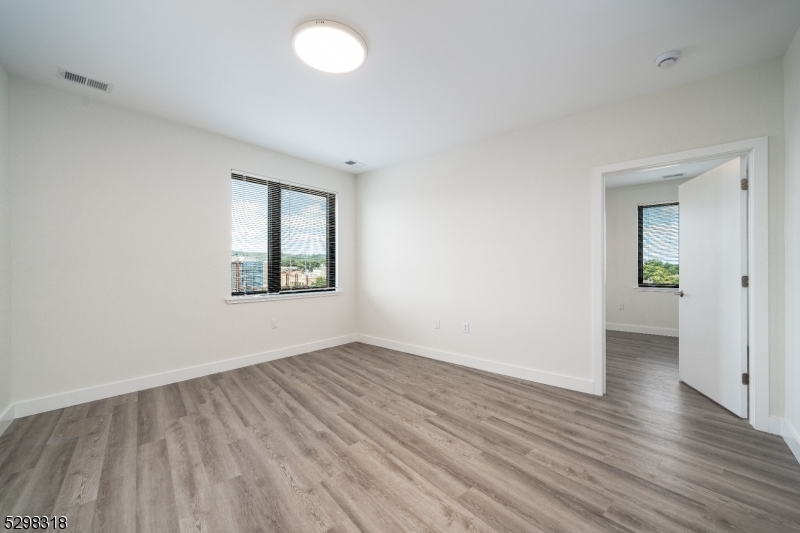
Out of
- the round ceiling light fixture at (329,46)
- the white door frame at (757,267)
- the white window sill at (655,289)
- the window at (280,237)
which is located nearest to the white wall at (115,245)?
the window at (280,237)

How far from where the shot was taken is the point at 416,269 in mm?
4520

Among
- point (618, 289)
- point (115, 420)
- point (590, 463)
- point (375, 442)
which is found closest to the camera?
point (590, 463)

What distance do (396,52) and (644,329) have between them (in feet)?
20.6

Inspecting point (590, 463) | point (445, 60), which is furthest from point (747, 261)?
point (445, 60)

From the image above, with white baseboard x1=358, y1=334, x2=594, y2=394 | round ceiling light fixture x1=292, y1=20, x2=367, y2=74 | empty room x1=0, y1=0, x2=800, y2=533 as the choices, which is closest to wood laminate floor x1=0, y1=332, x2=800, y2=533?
empty room x1=0, y1=0, x2=800, y2=533

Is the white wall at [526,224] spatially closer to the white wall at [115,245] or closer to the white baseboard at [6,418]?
the white wall at [115,245]

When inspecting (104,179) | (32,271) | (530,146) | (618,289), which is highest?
(530,146)

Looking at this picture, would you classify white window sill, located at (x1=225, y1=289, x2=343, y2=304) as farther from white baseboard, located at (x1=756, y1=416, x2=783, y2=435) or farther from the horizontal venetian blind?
white baseboard, located at (x1=756, y1=416, x2=783, y2=435)

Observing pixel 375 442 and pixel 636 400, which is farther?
pixel 636 400

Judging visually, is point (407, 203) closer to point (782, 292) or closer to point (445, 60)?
point (445, 60)

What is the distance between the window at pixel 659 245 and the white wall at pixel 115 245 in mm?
6627

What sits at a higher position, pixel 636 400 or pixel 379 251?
pixel 379 251

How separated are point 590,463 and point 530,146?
297 centimetres

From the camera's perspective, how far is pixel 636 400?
288cm
